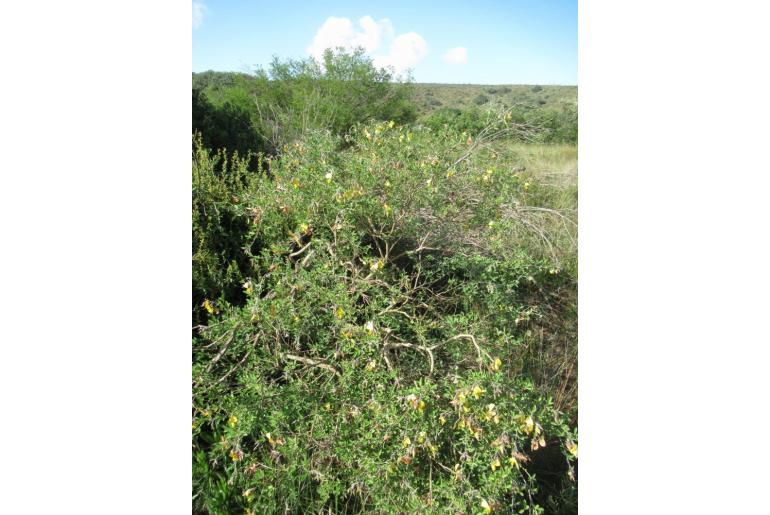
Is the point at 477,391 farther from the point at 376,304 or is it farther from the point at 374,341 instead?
the point at 376,304

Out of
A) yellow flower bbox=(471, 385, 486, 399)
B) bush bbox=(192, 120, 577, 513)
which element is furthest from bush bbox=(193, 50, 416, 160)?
yellow flower bbox=(471, 385, 486, 399)

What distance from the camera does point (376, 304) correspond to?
198 centimetres

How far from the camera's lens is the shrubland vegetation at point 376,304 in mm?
1790

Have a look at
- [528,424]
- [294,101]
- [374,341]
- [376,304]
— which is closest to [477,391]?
[528,424]

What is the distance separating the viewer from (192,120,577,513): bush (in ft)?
5.82

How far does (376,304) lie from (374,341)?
0.20 meters

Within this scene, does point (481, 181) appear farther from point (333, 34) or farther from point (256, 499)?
point (256, 499)

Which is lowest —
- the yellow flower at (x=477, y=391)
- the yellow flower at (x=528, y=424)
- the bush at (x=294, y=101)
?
the yellow flower at (x=528, y=424)

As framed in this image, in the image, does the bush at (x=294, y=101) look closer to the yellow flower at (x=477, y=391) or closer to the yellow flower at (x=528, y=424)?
the yellow flower at (x=477, y=391)

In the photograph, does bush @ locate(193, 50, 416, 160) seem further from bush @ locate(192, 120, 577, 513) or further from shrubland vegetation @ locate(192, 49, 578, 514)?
bush @ locate(192, 120, 577, 513)

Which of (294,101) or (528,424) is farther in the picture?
(294,101)

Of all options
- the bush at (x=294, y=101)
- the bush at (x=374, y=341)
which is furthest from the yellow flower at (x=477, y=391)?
the bush at (x=294, y=101)
